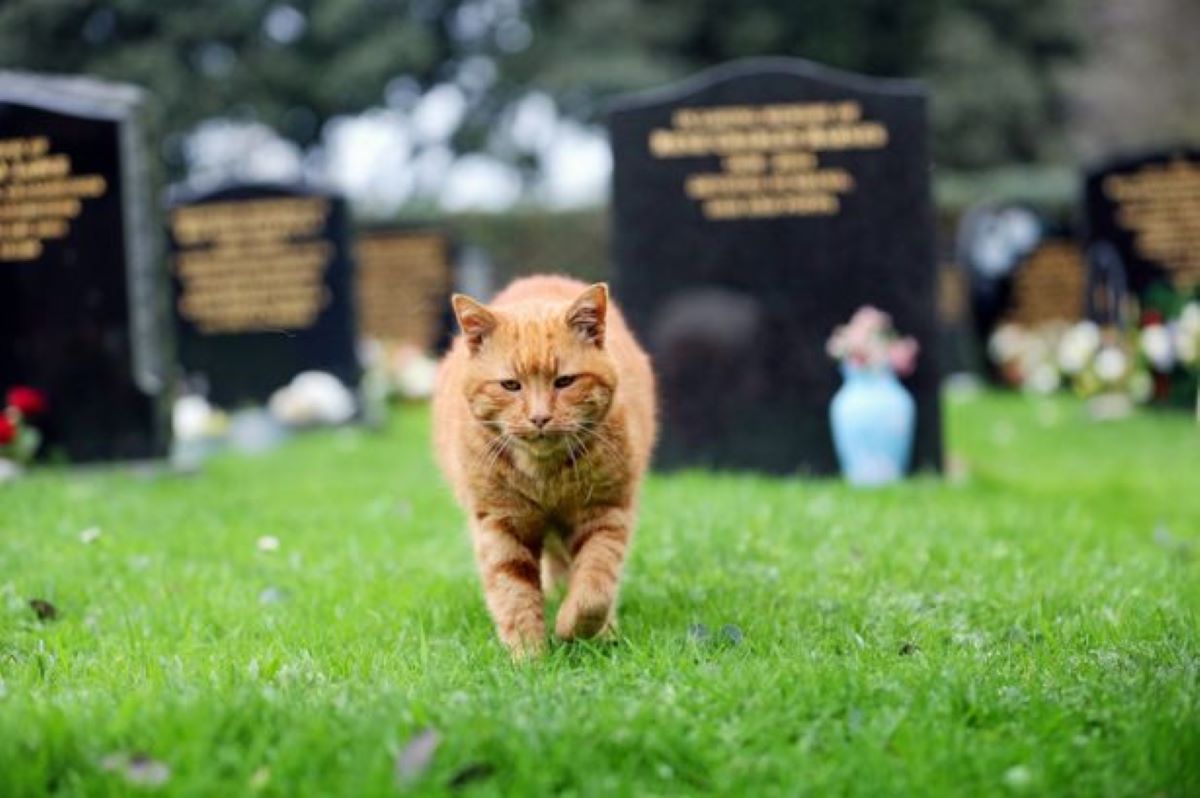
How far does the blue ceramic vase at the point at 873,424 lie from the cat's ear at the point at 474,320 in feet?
14.6

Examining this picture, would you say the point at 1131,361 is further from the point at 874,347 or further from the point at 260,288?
the point at 260,288

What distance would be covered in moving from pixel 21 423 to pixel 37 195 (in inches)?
59.7

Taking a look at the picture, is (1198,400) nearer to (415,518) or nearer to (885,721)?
(415,518)

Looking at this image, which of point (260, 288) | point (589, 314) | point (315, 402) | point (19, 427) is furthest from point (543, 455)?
point (260, 288)

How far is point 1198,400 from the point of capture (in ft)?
41.4

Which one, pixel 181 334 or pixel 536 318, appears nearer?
pixel 536 318

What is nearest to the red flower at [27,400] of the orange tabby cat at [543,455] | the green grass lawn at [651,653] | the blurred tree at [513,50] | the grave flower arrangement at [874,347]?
the green grass lawn at [651,653]

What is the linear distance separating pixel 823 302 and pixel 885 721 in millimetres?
5594

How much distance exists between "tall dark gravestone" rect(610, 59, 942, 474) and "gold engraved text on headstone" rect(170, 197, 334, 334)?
504 cm

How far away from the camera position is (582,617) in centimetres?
395

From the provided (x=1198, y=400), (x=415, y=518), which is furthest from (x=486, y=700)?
(x=1198, y=400)

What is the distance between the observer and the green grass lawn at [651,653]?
9.69 feet

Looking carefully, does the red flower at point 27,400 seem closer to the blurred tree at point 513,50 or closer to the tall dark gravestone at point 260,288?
Answer: the tall dark gravestone at point 260,288

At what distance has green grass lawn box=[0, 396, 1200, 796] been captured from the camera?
9.69 feet
